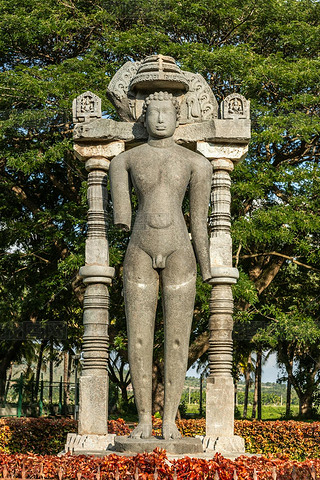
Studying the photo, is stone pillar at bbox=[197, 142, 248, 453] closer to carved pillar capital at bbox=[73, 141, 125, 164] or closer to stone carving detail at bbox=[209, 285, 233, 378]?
stone carving detail at bbox=[209, 285, 233, 378]

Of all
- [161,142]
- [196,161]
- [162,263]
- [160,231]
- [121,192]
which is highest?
[161,142]

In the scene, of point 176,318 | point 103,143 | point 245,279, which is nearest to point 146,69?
point 103,143

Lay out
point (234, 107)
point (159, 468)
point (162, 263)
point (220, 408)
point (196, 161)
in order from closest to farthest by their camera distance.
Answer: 1. point (159, 468)
2. point (162, 263)
3. point (196, 161)
4. point (220, 408)
5. point (234, 107)

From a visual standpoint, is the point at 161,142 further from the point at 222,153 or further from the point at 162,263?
the point at 162,263

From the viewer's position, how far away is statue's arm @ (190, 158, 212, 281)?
20.1 feet

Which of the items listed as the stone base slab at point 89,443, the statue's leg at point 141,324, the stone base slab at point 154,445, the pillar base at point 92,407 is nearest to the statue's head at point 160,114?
the statue's leg at point 141,324

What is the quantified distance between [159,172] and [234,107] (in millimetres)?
1556

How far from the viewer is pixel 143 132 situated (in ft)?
22.5

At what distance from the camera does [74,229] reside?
15336 millimetres

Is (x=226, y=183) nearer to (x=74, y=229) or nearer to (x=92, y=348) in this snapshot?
(x=92, y=348)

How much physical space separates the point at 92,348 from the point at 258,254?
9.77 m

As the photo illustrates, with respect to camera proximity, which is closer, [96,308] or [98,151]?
[96,308]

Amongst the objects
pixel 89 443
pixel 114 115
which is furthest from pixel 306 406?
pixel 89 443

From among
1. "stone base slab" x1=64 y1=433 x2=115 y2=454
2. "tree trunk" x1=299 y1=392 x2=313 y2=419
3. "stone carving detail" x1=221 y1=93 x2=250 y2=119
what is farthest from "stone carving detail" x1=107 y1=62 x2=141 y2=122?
"tree trunk" x1=299 y1=392 x2=313 y2=419
